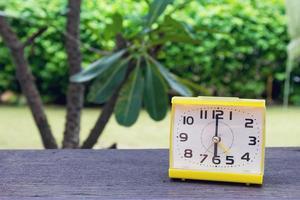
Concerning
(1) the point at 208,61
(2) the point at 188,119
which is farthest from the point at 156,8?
(1) the point at 208,61

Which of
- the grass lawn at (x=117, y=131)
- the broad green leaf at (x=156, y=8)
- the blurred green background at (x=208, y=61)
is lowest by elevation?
the grass lawn at (x=117, y=131)

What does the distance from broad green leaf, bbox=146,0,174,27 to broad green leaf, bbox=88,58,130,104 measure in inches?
5.6

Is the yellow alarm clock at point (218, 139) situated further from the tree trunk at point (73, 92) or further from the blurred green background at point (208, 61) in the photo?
the blurred green background at point (208, 61)

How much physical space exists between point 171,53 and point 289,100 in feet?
3.41

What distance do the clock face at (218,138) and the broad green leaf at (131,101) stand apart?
0.65 meters

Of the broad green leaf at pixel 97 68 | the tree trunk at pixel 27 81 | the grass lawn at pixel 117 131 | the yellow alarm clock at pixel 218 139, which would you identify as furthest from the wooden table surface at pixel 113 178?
the grass lawn at pixel 117 131

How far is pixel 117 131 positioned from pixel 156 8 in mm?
2345

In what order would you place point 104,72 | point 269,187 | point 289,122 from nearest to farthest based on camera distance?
point 269,187 → point 104,72 → point 289,122

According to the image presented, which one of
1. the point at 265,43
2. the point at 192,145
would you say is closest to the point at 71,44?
the point at 192,145

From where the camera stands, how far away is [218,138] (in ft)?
2.76

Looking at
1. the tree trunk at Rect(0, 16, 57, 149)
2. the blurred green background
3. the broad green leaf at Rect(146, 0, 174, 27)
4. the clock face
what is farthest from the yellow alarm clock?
the blurred green background

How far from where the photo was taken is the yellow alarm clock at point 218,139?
829 millimetres

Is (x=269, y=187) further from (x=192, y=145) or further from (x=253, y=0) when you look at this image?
(x=253, y=0)

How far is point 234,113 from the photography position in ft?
2.75
